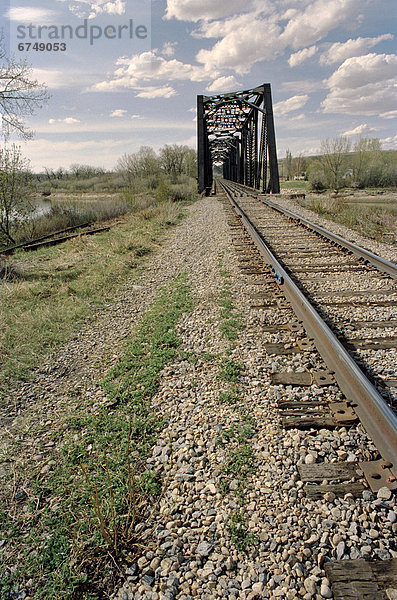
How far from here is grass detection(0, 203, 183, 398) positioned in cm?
391

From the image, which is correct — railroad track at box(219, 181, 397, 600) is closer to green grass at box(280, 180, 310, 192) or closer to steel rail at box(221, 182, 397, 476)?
steel rail at box(221, 182, 397, 476)

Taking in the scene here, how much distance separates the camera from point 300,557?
5.45 ft

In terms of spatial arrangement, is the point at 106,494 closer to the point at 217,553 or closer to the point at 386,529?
the point at 217,553

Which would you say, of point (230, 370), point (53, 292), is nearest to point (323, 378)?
point (230, 370)

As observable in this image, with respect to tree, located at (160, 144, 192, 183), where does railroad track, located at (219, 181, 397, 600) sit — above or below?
below

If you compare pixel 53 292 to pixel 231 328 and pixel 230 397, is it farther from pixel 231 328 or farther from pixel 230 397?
pixel 230 397

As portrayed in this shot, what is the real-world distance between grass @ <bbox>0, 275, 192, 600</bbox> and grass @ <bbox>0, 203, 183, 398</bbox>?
1169 millimetres

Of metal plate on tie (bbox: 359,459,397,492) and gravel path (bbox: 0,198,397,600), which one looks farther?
metal plate on tie (bbox: 359,459,397,492)

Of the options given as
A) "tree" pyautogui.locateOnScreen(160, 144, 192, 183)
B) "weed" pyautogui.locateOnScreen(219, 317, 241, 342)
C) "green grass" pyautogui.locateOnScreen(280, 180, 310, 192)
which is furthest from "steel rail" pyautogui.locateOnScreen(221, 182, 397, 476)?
"tree" pyautogui.locateOnScreen(160, 144, 192, 183)

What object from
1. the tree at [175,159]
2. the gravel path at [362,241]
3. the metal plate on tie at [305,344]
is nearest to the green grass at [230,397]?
the metal plate on tie at [305,344]

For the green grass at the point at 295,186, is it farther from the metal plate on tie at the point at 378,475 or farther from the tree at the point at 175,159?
the metal plate on tie at the point at 378,475

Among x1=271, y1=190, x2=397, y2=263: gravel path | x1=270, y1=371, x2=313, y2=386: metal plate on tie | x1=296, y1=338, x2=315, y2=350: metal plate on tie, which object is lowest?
x1=270, y1=371, x2=313, y2=386: metal plate on tie

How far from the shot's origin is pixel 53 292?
5.97 m

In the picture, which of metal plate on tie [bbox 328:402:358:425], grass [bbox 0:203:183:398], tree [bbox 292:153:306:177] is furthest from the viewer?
tree [bbox 292:153:306:177]
